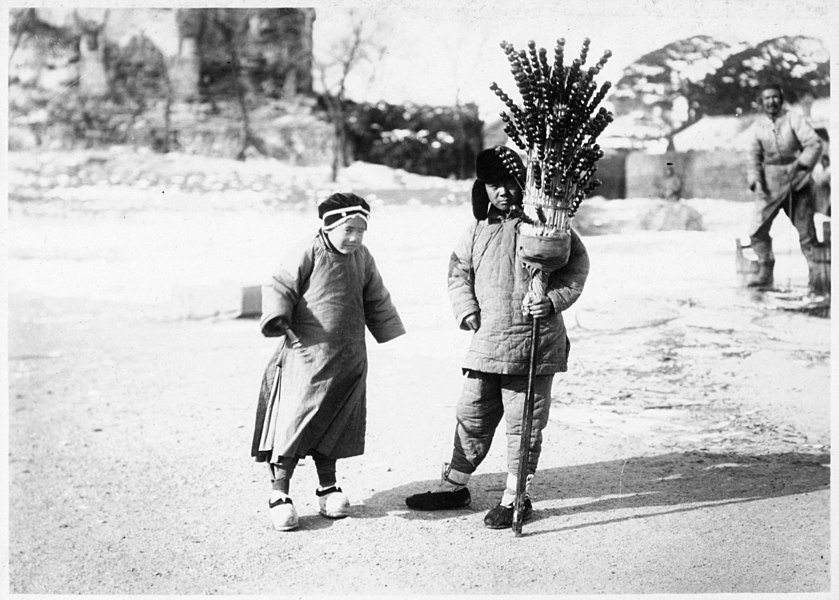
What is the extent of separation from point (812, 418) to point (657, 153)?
1.53m

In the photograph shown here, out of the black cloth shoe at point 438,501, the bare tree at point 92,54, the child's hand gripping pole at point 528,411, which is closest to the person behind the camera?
the child's hand gripping pole at point 528,411

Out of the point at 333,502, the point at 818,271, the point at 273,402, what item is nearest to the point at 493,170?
the point at 273,402

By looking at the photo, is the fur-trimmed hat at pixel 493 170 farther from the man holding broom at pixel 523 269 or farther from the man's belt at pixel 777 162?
the man's belt at pixel 777 162

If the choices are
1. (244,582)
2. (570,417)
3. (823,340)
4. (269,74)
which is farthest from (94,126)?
(823,340)

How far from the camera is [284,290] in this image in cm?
A: 408

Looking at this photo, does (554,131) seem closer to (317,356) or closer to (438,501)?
(317,356)

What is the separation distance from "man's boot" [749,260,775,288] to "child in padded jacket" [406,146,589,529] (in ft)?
5.15

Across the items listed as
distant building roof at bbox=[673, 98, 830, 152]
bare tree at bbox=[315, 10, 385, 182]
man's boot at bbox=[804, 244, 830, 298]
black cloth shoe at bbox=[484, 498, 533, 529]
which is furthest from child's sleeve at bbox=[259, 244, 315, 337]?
man's boot at bbox=[804, 244, 830, 298]

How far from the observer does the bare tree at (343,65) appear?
504 centimetres

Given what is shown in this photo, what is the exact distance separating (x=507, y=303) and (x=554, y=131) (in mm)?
703

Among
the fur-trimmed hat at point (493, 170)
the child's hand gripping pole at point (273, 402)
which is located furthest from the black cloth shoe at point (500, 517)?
the fur-trimmed hat at point (493, 170)

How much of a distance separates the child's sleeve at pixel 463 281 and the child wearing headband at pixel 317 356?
0.38m

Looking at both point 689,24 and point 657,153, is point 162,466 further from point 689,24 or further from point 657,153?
point 689,24

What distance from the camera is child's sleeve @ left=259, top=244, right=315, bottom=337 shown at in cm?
404
